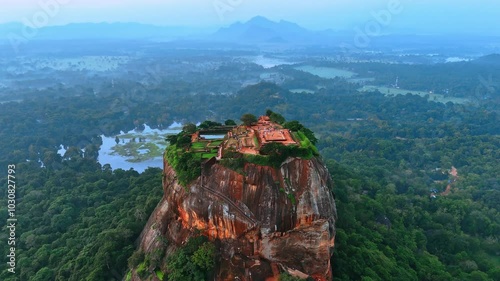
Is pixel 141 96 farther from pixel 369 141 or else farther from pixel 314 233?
pixel 314 233

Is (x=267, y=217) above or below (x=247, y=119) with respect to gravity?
below

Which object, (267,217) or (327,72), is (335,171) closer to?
(267,217)

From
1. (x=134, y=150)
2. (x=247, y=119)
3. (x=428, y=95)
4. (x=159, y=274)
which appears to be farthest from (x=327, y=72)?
(x=159, y=274)

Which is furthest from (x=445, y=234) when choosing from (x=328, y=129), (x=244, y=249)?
(x=328, y=129)

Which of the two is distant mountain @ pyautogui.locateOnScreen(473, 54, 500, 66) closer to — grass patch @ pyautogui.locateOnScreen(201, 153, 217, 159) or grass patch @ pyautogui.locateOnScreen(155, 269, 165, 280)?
grass patch @ pyautogui.locateOnScreen(201, 153, 217, 159)

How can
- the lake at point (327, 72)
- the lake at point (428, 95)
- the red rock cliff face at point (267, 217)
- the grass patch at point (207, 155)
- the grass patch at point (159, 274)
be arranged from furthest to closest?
the lake at point (327, 72), the lake at point (428, 95), the grass patch at point (207, 155), the grass patch at point (159, 274), the red rock cliff face at point (267, 217)

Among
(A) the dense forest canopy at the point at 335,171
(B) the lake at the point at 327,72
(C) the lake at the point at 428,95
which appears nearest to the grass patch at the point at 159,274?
A: (A) the dense forest canopy at the point at 335,171

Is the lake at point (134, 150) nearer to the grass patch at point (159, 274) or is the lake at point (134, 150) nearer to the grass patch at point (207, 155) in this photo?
the grass patch at point (159, 274)

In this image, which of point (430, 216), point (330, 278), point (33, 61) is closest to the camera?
point (330, 278)
